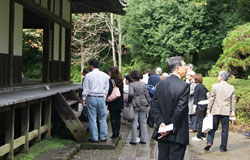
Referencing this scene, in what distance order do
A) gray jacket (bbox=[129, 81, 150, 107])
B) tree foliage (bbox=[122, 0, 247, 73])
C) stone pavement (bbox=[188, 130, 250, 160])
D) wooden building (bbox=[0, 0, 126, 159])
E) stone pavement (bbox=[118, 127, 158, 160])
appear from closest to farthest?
1. wooden building (bbox=[0, 0, 126, 159])
2. stone pavement (bbox=[118, 127, 158, 160])
3. stone pavement (bbox=[188, 130, 250, 160])
4. gray jacket (bbox=[129, 81, 150, 107])
5. tree foliage (bbox=[122, 0, 247, 73])

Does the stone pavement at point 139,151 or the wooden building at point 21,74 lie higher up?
the wooden building at point 21,74

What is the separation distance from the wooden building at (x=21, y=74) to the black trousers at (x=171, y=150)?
8.35 ft

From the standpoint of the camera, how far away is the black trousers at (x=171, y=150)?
4.59 metres

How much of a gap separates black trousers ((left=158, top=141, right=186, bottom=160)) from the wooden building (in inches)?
100

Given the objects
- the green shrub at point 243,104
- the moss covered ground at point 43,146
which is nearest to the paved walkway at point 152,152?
the moss covered ground at point 43,146

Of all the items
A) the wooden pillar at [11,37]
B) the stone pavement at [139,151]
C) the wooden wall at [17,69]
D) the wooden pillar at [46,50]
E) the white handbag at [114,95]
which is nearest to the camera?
the stone pavement at [139,151]

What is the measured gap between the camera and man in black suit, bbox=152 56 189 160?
4.57 meters

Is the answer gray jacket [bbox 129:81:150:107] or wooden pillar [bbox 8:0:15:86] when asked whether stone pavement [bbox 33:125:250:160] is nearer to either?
gray jacket [bbox 129:81:150:107]

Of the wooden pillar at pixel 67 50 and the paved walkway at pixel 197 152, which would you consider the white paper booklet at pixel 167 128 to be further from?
the wooden pillar at pixel 67 50

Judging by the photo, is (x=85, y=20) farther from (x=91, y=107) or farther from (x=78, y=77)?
(x=91, y=107)

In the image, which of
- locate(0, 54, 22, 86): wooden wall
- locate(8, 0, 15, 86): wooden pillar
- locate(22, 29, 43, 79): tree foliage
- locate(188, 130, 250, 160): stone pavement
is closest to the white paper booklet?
locate(188, 130, 250, 160): stone pavement

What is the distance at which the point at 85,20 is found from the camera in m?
31.1

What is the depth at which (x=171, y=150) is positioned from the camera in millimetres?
4621

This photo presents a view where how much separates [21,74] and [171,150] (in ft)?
17.4
